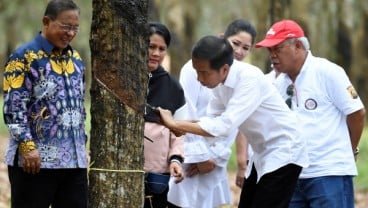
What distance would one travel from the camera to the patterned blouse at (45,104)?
6.16 m

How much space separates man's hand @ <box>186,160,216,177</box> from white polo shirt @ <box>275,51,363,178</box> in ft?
2.41

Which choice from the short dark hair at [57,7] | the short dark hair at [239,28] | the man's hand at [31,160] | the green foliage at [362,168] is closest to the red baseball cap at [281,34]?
the short dark hair at [239,28]

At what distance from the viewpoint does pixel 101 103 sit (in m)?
5.30

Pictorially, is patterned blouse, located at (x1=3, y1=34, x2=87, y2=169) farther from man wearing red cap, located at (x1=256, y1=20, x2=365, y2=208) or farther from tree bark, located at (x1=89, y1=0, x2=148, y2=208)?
man wearing red cap, located at (x1=256, y1=20, x2=365, y2=208)

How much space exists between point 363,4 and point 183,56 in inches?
248

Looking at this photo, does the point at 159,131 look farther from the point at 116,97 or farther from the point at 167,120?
the point at 116,97

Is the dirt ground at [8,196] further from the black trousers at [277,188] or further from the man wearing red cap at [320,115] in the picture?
the black trousers at [277,188]

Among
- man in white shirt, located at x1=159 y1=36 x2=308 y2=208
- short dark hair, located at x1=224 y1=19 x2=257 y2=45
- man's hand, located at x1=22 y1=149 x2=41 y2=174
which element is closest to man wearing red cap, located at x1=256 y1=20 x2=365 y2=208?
man in white shirt, located at x1=159 y1=36 x2=308 y2=208

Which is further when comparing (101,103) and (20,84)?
(20,84)

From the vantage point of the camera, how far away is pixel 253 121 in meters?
6.24

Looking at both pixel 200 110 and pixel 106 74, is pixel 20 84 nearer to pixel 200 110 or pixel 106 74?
pixel 106 74

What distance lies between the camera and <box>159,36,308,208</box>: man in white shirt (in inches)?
234

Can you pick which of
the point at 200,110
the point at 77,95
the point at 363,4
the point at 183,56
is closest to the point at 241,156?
the point at 200,110

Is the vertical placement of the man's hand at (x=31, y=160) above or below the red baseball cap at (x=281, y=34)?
below
